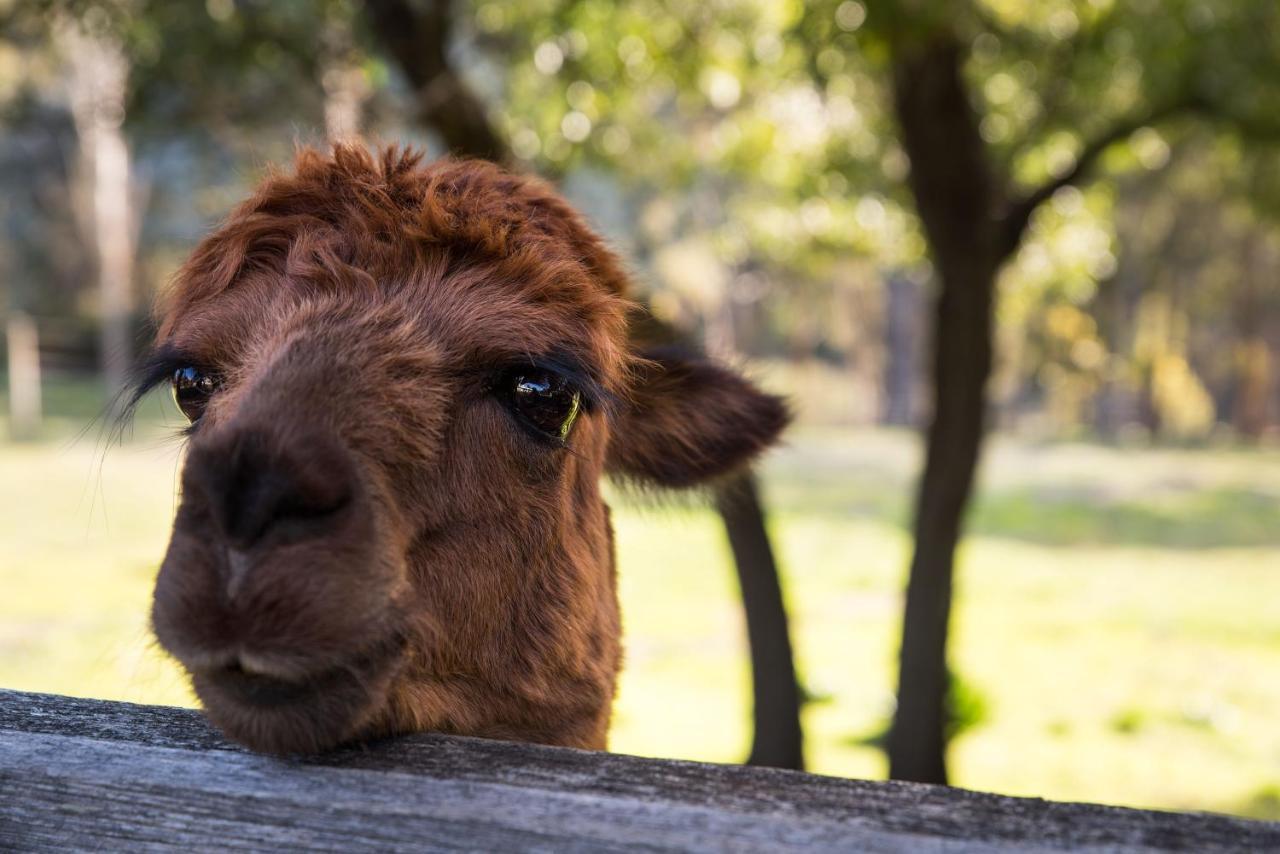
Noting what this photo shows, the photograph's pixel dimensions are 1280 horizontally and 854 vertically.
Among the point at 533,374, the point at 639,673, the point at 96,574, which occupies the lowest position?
the point at 533,374

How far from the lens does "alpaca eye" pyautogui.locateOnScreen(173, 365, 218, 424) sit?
2355mm

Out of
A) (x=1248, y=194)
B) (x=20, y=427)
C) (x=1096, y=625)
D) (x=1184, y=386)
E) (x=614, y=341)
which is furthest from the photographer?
(x=1184, y=386)

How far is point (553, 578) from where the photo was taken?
243 centimetres

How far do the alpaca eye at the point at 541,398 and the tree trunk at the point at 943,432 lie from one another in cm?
575

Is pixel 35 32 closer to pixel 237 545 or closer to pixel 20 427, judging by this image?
pixel 237 545

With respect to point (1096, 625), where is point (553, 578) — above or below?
below

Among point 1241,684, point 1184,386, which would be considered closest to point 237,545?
point 1241,684

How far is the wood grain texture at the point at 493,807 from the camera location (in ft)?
4.37

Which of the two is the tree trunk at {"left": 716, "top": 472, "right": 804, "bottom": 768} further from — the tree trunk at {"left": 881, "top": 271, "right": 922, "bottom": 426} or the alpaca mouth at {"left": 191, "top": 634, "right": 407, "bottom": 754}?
the tree trunk at {"left": 881, "top": 271, "right": 922, "bottom": 426}

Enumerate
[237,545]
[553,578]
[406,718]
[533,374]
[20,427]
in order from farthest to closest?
1. [20,427]
2. [553,578]
3. [533,374]
4. [406,718]
5. [237,545]

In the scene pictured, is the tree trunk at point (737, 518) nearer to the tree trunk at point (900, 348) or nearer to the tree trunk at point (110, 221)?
the tree trunk at point (110, 221)

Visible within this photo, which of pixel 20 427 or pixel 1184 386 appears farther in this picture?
pixel 1184 386

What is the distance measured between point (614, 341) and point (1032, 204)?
617cm

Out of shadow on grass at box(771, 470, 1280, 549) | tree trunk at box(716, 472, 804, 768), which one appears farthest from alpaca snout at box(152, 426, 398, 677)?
shadow on grass at box(771, 470, 1280, 549)
